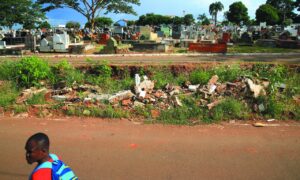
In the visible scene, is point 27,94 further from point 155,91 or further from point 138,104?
point 155,91

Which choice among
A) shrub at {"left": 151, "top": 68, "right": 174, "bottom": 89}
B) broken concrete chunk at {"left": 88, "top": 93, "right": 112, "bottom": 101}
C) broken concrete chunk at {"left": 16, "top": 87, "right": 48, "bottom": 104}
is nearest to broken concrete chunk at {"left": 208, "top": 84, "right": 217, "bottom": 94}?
shrub at {"left": 151, "top": 68, "right": 174, "bottom": 89}

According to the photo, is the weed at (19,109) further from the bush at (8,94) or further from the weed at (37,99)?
the bush at (8,94)

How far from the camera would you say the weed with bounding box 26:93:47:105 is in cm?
871

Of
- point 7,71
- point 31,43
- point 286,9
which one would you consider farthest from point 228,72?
point 286,9

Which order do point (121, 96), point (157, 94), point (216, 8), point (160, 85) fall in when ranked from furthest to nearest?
point (216, 8)
point (160, 85)
point (157, 94)
point (121, 96)

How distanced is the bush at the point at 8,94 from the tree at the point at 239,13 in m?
75.3

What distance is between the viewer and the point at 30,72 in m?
10.3

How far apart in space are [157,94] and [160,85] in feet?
3.60

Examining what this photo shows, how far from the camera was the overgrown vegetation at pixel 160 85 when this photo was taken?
7559 mm

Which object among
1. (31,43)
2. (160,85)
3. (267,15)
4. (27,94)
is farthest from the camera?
(267,15)

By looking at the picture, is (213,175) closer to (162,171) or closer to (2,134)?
(162,171)

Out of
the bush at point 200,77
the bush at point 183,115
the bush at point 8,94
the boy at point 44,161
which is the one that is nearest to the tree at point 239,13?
the bush at point 200,77

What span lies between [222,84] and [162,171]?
5.18 meters

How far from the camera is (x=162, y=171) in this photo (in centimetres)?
477
